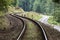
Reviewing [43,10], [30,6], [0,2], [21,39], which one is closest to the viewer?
[21,39]

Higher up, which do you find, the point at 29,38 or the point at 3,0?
the point at 3,0

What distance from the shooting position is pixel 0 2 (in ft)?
77.9

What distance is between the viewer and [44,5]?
377 feet

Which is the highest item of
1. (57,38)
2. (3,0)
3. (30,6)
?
(3,0)

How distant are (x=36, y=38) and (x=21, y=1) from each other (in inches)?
4121

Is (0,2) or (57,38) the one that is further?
(0,2)

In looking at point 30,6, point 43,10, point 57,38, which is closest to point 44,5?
point 43,10

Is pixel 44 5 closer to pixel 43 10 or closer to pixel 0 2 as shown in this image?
pixel 43 10

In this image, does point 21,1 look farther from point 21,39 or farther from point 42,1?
point 21,39

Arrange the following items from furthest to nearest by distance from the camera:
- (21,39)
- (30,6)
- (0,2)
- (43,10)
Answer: (30,6) < (43,10) < (0,2) < (21,39)

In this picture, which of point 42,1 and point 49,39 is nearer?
point 49,39

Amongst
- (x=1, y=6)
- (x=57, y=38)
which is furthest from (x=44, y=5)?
(x=57, y=38)

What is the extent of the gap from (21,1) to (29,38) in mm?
104535

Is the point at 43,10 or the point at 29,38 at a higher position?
the point at 29,38
